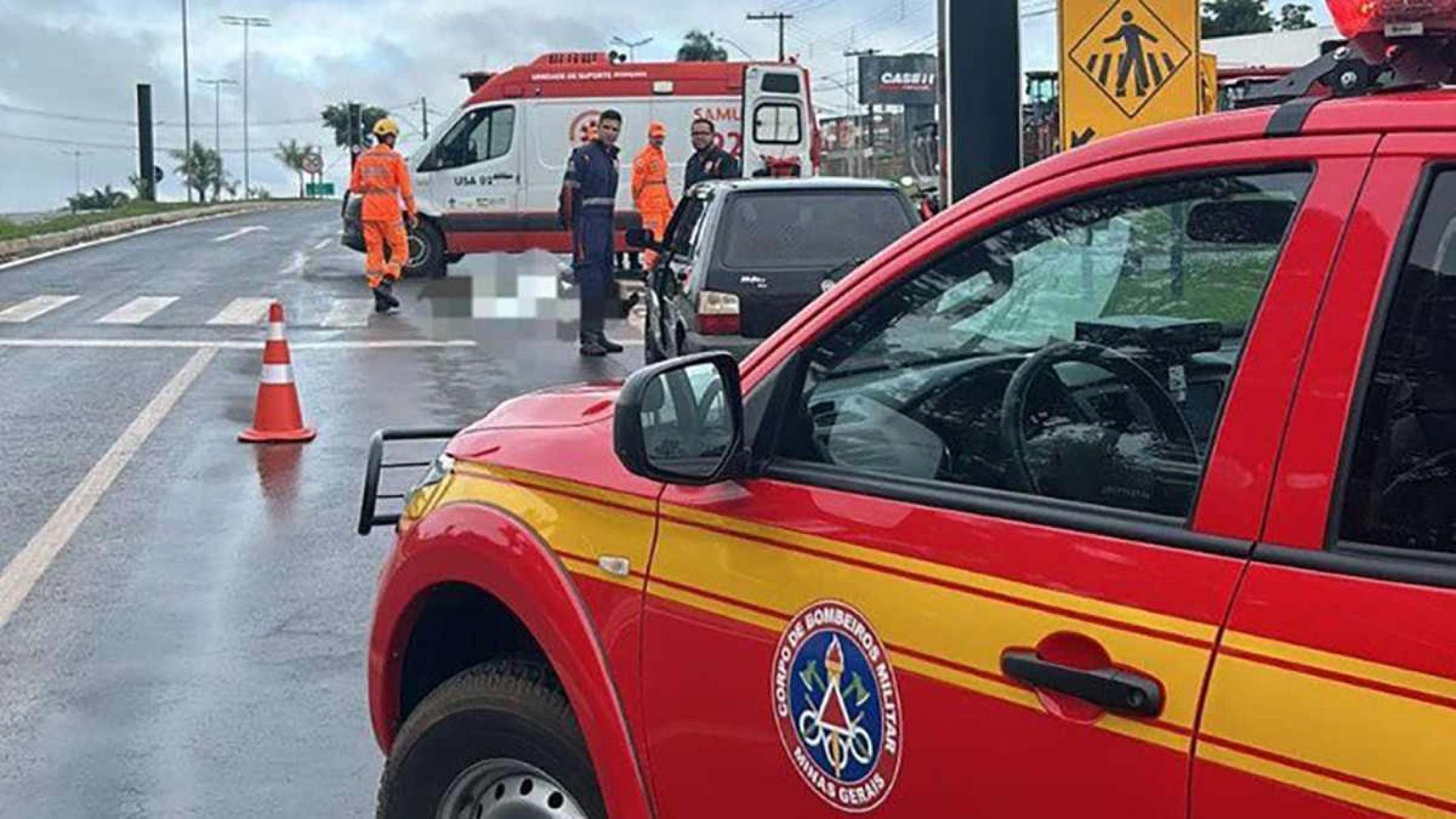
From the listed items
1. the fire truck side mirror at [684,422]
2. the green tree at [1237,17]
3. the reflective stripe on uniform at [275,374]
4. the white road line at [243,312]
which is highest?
the green tree at [1237,17]

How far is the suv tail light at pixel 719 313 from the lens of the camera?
35.5 ft

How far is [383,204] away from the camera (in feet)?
60.9

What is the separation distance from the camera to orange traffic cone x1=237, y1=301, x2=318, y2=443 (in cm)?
1061

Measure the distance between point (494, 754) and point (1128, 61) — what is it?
18.3 feet

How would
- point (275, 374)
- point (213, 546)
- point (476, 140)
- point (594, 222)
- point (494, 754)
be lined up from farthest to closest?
point (476, 140), point (594, 222), point (275, 374), point (213, 546), point (494, 754)

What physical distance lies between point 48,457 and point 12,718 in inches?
191

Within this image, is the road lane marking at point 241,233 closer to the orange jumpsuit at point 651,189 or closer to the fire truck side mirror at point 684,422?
the orange jumpsuit at point 651,189

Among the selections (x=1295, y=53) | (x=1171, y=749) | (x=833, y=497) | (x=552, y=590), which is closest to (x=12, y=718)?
(x=552, y=590)

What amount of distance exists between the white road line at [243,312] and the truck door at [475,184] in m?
3.48

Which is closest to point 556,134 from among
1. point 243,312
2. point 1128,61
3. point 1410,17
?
point 243,312

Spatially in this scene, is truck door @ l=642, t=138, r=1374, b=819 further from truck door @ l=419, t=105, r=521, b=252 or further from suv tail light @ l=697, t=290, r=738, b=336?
truck door @ l=419, t=105, r=521, b=252

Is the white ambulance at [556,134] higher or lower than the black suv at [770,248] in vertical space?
higher

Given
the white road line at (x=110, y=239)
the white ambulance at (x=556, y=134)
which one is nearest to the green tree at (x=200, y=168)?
the white road line at (x=110, y=239)

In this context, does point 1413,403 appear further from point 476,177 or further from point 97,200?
point 97,200
